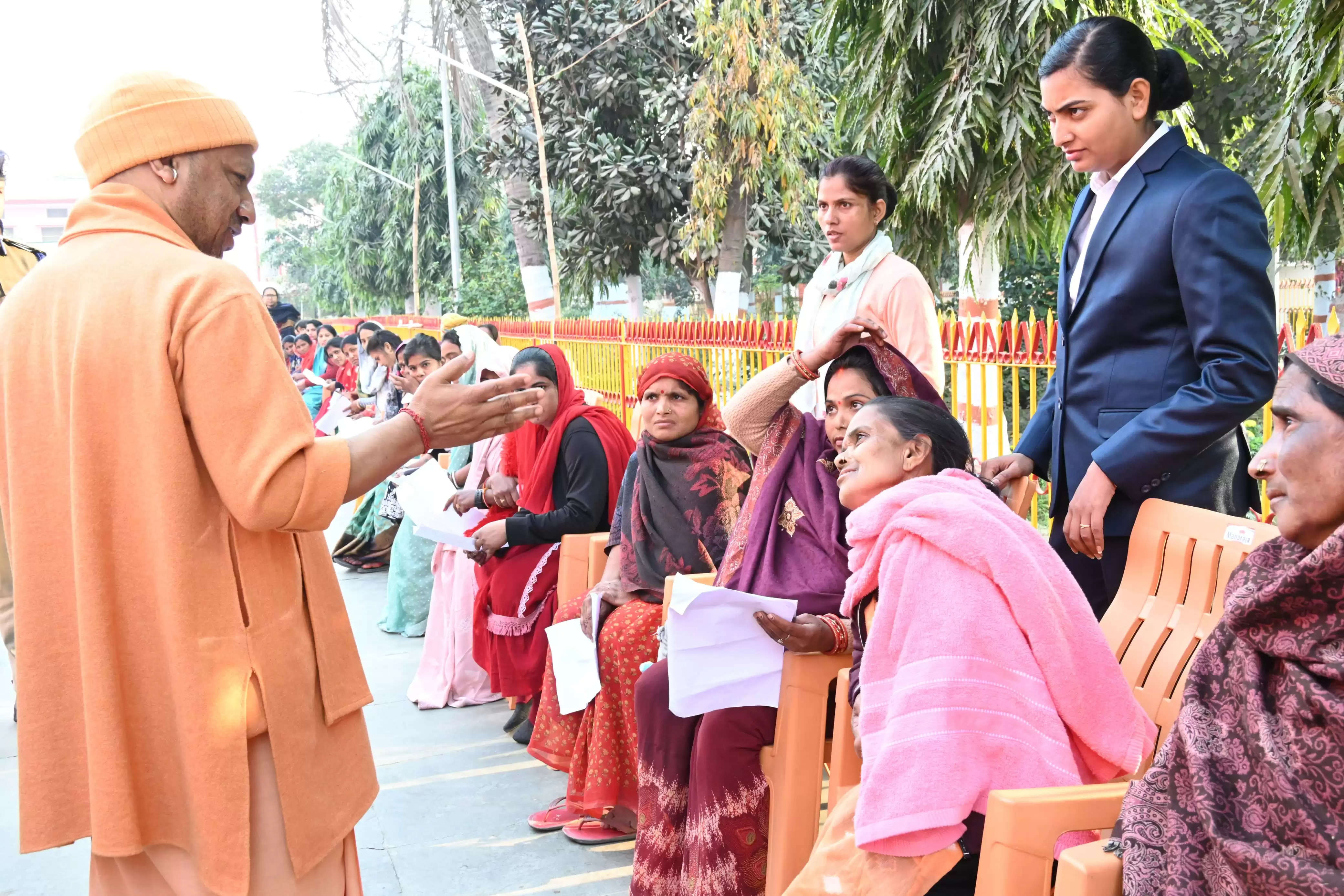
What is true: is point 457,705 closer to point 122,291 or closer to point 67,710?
point 67,710

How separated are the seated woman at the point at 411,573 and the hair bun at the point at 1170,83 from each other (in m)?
4.42

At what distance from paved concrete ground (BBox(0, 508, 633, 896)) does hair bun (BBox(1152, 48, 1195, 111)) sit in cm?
260

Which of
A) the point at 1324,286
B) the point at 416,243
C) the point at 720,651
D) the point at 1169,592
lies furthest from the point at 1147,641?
the point at 416,243

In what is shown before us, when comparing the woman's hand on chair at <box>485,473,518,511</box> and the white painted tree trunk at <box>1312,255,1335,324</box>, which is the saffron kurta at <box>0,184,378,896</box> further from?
the white painted tree trunk at <box>1312,255,1335,324</box>

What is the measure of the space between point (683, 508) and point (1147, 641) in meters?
1.65

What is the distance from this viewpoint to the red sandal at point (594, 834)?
11.7ft

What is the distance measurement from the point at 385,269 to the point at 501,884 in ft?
80.2

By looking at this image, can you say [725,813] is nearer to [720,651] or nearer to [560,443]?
[720,651]

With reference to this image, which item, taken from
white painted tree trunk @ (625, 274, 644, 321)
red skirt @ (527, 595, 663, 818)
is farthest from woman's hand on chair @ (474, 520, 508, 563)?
white painted tree trunk @ (625, 274, 644, 321)

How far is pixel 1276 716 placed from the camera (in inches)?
59.9

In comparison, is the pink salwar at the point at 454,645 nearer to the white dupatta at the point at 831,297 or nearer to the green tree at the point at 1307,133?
the white dupatta at the point at 831,297

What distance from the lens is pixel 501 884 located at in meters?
3.30

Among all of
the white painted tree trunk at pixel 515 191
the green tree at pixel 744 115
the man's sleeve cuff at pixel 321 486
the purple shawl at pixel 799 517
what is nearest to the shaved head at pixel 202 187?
the man's sleeve cuff at pixel 321 486

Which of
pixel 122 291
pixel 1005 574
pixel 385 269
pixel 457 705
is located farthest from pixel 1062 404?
pixel 385 269
